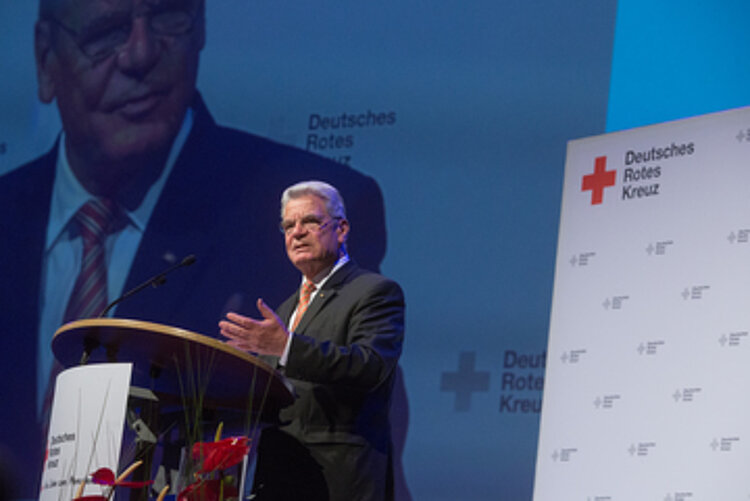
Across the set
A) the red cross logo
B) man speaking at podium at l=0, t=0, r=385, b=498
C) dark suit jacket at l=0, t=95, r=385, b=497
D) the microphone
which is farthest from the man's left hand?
man speaking at podium at l=0, t=0, r=385, b=498

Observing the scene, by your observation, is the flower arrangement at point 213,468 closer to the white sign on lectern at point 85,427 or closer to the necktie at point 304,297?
the white sign on lectern at point 85,427

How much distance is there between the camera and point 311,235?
3.08 m

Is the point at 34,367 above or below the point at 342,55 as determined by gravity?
Result: below

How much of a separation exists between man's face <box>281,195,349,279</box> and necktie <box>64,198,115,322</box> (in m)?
2.46

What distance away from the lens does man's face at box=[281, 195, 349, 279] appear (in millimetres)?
3082

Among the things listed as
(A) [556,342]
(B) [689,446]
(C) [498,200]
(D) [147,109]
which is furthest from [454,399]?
(D) [147,109]

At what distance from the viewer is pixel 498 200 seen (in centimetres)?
445

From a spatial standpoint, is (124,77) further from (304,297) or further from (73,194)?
(304,297)

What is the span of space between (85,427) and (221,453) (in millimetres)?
661

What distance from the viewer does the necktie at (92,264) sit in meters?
5.33

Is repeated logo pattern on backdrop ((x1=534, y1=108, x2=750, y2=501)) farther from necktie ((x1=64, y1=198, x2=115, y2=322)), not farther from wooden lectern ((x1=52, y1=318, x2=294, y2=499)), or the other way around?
necktie ((x1=64, y1=198, x2=115, y2=322))

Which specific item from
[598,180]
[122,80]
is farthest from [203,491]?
[122,80]

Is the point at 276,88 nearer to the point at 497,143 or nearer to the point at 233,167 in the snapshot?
the point at 233,167

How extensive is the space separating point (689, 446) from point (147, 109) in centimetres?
367
